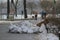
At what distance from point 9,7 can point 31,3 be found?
6854 mm

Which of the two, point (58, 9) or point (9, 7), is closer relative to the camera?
point (58, 9)

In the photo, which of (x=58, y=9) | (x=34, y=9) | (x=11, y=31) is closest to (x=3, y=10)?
(x=34, y=9)

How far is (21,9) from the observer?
120 ft

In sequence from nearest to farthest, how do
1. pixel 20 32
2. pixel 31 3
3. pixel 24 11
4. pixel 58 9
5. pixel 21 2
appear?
pixel 20 32 → pixel 58 9 → pixel 24 11 → pixel 21 2 → pixel 31 3

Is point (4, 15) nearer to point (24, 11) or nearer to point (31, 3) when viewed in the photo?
point (24, 11)

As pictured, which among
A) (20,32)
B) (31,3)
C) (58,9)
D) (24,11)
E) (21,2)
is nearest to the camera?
(20,32)

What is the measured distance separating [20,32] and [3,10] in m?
24.2

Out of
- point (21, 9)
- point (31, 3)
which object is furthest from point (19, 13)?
point (31, 3)

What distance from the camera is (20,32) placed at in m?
13.9

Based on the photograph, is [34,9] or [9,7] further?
[34,9]

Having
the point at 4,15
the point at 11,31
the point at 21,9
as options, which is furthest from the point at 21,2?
the point at 11,31

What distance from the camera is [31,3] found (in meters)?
41.4

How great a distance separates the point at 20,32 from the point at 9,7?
874 inches

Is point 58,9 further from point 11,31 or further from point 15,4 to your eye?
point 11,31
